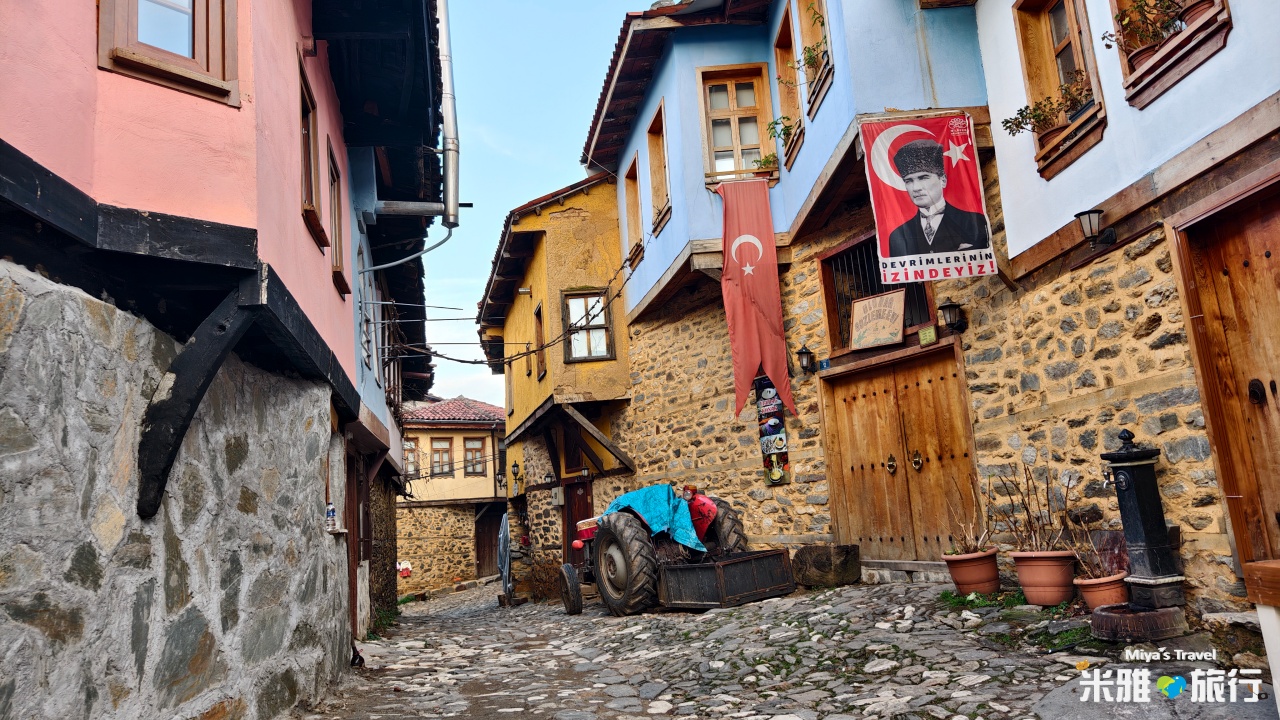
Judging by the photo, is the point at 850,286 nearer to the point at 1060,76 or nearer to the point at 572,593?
the point at 1060,76

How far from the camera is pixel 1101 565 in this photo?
5727 millimetres

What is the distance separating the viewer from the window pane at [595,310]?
48.7 ft

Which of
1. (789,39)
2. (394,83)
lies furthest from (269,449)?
(789,39)

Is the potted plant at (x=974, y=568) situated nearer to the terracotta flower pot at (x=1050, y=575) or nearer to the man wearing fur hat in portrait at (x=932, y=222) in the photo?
the terracotta flower pot at (x=1050, y=575)

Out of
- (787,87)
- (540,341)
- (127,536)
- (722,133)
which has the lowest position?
(127,536)

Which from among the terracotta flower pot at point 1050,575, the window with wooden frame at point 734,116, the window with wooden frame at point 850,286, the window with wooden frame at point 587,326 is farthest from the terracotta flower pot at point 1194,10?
the window with wooden frame at point 587,326

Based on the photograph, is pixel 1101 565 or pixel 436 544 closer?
pixel 1101 565

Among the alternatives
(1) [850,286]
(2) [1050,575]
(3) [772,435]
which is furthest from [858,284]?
(2) [1050,575]

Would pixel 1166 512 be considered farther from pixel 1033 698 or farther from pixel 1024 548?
pixel 1033 698

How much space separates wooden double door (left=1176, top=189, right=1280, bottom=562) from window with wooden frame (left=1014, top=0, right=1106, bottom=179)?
1200 millimetres

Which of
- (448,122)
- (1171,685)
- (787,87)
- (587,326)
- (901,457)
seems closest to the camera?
(1171,685)

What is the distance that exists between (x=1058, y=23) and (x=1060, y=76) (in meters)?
0.42

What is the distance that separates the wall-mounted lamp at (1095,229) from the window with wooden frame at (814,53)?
332 cm

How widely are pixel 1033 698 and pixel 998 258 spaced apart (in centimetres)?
378
